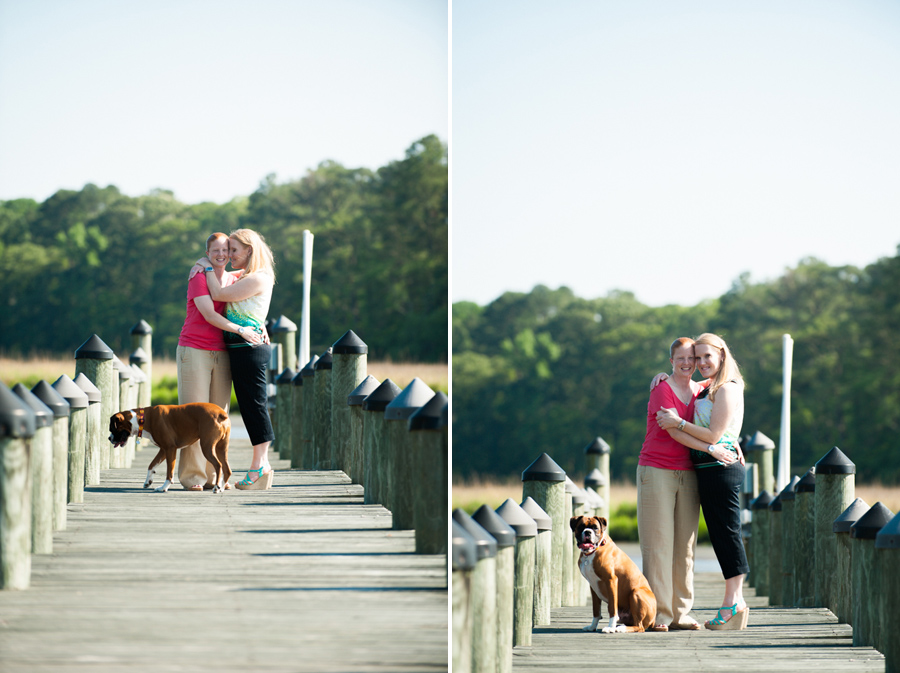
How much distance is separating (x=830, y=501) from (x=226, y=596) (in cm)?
449

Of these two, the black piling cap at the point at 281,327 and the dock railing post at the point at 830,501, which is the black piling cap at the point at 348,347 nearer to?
the dock railing post at the point at 830,501

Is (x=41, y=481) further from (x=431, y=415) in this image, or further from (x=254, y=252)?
(x=254, y=252)

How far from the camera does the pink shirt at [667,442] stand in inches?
269

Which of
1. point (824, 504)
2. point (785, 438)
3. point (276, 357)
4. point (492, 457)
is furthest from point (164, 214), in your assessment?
point (824, 504)

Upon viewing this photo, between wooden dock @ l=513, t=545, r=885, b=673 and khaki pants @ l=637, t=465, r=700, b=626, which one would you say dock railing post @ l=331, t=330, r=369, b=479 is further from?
khaki pants @ l=637, t=465, r=700, b=626

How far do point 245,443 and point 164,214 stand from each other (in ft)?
122

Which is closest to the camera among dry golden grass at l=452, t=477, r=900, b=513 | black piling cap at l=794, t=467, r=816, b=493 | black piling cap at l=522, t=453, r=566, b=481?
black piling cap at l=522, t=453, r=566, b=481

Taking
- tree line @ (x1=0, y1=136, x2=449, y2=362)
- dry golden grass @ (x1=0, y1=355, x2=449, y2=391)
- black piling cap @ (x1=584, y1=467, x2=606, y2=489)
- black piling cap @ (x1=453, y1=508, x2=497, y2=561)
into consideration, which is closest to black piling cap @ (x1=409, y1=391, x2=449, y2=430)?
black piling cap @ (x1=453, y1=508, x2=497, y2=561)

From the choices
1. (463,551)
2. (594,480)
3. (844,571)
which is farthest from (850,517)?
(594,480)

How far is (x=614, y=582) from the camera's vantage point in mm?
6430

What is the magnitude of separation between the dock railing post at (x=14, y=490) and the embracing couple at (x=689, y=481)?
3.44m

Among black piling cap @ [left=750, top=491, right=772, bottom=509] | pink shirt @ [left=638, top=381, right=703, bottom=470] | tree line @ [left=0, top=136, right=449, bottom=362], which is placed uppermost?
tree line @ [left=0, top=136, right=449, bottom=362]

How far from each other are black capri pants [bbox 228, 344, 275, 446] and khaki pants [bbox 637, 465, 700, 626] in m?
2.51

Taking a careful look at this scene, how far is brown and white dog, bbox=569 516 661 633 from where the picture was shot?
21.1 ft
